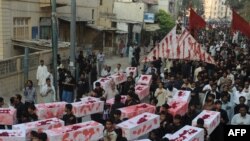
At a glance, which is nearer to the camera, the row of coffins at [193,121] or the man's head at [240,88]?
the row of coffins at [193,121]

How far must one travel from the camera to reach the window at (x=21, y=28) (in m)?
24.5

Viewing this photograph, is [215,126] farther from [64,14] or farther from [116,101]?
[64,14]

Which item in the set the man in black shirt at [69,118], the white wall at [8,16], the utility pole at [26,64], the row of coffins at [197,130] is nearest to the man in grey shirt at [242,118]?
the row of coffins at [197,130]

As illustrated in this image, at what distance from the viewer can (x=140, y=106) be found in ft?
35.3

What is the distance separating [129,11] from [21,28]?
2061 cm

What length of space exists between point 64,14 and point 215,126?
77.5 ft

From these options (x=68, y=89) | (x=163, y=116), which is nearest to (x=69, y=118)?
(x=163, y=116)

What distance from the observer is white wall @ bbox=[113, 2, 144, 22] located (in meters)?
44.5

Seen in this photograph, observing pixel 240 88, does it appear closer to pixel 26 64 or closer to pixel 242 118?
pixel 242 118

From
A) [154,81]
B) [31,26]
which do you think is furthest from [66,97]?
[31,26]

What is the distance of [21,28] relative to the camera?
25156mm

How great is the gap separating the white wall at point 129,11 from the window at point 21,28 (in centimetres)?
1933

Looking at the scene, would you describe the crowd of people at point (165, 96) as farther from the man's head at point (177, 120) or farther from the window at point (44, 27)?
the window at point (44, 27)

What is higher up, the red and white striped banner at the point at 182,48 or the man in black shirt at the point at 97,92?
the red and white striped banner at the point at 182,48
